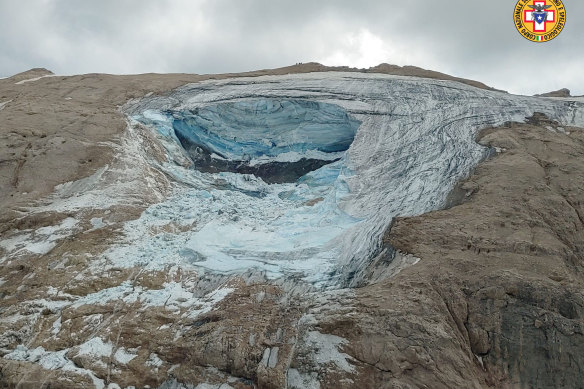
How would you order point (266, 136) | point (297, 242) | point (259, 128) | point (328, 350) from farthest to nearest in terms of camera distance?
1. point (259, 128)
2. point (266, 136)
3. point (297, 242)
4. point (328, 350)

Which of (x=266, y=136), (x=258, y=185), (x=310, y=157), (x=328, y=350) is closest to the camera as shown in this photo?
(x=328, y=350)

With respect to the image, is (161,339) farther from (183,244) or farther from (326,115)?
(326,115)

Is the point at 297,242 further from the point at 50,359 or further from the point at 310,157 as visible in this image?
the point at 310,157

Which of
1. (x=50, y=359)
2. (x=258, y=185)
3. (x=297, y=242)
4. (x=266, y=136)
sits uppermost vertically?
(x=266, y=136)

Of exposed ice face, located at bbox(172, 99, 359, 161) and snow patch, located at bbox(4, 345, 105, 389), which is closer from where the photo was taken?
snow patch, located at bbox(4, 345, 105, 389)

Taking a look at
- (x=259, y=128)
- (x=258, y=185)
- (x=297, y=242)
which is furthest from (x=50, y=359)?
(x=259, y=128)

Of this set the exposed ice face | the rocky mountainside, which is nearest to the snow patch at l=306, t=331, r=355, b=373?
the rocky mountainside

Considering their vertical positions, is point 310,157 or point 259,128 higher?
point 259,128

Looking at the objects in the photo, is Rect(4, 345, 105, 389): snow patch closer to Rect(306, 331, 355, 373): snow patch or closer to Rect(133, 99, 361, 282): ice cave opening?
Rect(133, 99, 361, 282): ice cave opening
